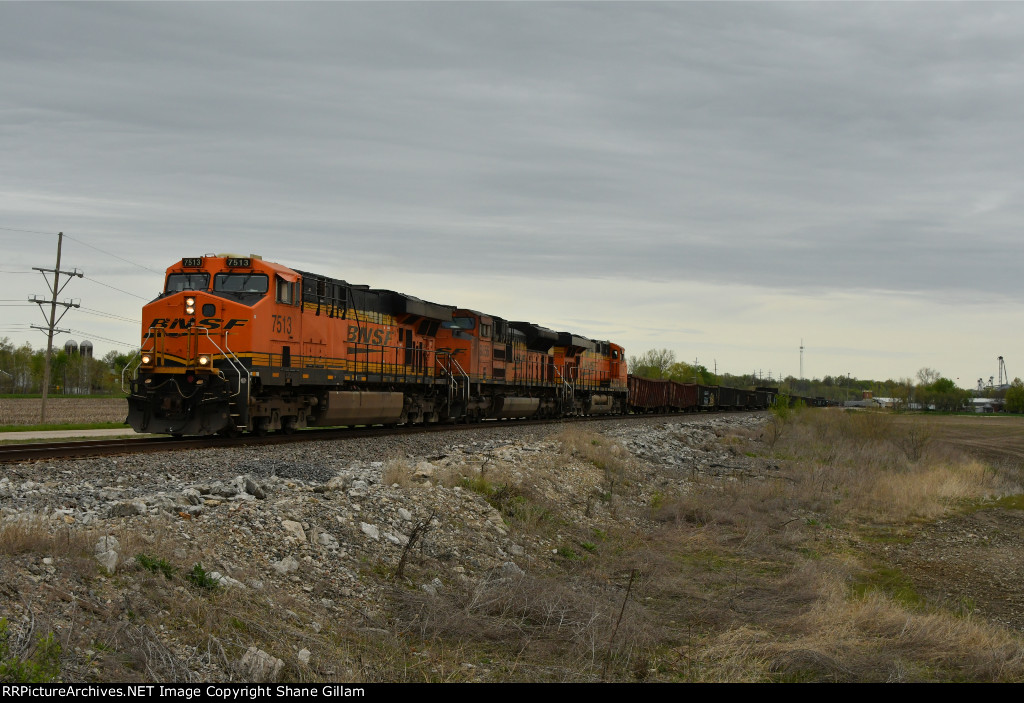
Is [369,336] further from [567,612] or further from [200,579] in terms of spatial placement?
[200,579]

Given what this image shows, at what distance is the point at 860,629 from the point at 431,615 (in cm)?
497

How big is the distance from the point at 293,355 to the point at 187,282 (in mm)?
2876

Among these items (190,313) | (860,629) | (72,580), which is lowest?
(860,629)

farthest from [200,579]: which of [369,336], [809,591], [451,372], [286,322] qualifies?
[451,372]

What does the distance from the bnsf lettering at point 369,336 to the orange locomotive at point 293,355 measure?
33mm

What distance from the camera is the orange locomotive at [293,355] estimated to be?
17188 millimetres

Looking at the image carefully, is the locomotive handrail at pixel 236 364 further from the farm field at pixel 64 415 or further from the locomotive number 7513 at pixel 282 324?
the farm field at pixel 64 415

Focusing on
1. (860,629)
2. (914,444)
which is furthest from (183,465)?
(914,444)

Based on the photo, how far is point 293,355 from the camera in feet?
63.2

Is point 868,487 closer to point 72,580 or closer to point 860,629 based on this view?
point 860,629

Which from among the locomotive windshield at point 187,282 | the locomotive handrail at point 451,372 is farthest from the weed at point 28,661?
the locomotive handrail at point 451,372

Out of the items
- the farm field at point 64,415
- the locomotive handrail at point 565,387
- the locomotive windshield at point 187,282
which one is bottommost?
the farm field at point 64,415

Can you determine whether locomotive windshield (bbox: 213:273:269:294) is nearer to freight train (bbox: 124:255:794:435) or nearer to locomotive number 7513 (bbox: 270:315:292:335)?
freight train (bbox: 124:255:794:435)
